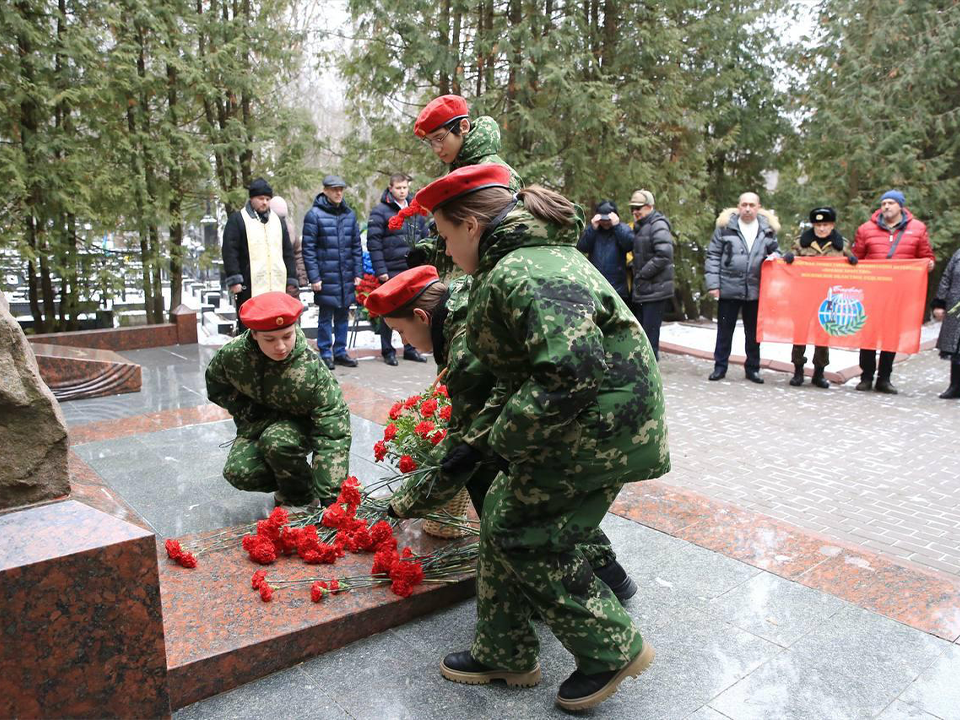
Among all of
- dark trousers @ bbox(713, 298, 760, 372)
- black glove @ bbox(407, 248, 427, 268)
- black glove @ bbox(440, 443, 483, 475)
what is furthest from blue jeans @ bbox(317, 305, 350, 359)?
black glove @ bbox(440, 443, 483, 475)

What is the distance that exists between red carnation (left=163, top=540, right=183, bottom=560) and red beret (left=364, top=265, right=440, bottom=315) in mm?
1302

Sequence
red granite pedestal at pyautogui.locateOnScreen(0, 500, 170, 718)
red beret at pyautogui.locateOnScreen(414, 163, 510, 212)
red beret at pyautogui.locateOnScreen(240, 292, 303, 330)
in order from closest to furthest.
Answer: red granite pedestal at pyautogui.locateOnScreen(0, 500, 170, 718) → red beret at pyautogui.locateOnScreen(414, 163, 510, 212) → red beret at pyautogui.locateOnScreen(240, 292, 303, 330)

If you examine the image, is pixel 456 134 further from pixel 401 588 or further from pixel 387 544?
pixel 401 588

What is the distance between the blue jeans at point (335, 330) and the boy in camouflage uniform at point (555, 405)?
6467 mm

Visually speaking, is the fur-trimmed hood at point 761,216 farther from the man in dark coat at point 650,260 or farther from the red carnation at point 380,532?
the red carnation at point 380,532

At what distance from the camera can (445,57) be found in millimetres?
10953

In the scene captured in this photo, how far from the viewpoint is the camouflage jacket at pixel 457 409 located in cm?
291

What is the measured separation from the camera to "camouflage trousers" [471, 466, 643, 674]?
2465 mm

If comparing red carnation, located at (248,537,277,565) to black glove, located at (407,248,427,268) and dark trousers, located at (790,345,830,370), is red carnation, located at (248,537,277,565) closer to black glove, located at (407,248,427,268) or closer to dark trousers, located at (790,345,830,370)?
black glove, located at (407,248,427,268)

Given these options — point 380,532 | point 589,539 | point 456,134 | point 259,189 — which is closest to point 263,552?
point 380,532

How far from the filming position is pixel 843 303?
28.0 ft

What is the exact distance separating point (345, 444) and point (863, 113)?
12492 millimetres

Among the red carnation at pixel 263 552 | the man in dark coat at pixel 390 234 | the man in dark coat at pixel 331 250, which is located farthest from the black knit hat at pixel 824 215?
the red carnation at pixel 263 552

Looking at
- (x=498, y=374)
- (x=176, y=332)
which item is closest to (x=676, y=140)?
(x=176, y=332)
